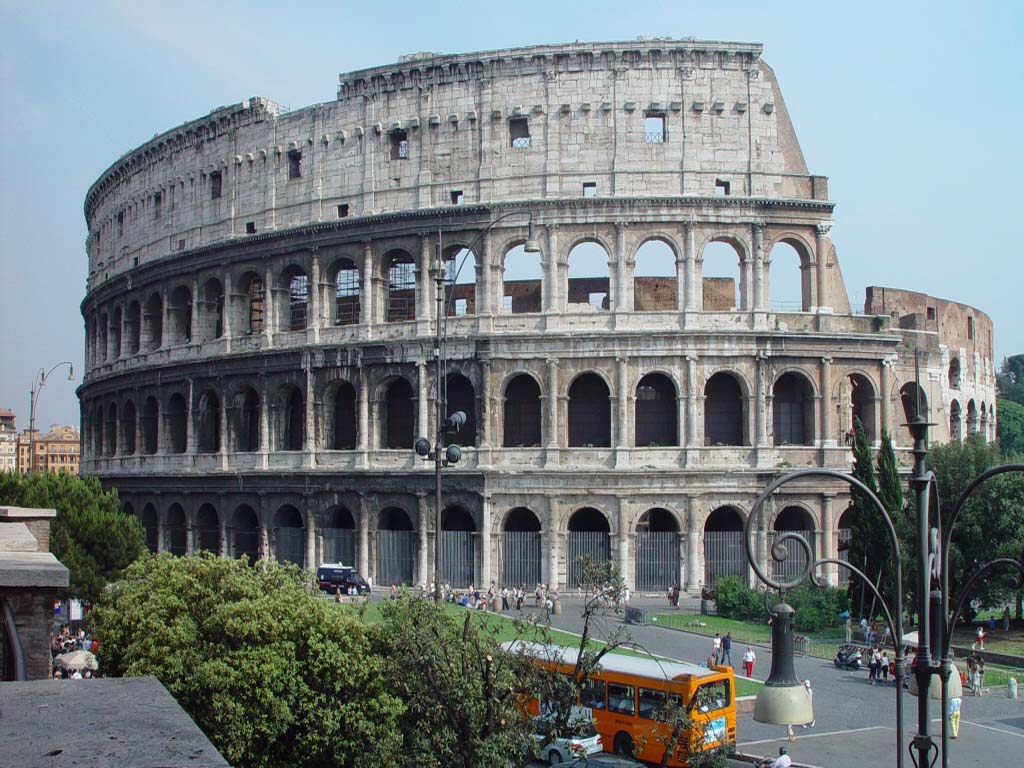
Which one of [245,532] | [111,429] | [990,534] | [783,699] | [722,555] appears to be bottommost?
[722,555]

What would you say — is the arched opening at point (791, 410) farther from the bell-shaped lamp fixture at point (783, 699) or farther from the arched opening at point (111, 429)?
the arched opening at point (111, 429)

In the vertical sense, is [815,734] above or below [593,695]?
below

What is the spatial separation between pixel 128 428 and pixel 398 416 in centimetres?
1506

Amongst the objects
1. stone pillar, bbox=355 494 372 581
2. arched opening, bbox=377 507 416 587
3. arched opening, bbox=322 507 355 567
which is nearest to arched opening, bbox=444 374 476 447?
arched opening, bbox=377 507 416 587

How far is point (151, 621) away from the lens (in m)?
14.8

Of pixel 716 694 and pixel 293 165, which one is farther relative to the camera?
pixel 293 165

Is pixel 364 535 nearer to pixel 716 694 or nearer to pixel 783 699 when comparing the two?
pixel 716 694

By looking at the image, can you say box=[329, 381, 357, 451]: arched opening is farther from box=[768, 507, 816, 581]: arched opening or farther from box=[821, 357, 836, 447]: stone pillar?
box=[821, 357, 836, 447]: stone pillar

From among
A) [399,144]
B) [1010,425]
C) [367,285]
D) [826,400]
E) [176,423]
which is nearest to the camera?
[826,400]

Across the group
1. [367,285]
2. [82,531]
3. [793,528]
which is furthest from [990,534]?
[82,531]

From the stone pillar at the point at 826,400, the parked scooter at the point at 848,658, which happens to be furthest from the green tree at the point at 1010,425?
the parked scooter at the point at 848,658

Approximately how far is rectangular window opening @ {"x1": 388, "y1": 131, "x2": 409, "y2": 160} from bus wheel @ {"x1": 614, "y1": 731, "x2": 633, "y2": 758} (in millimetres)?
22813

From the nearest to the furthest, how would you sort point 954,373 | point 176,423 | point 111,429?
1. point 176,423
2. point 954,373
3. point 111,429

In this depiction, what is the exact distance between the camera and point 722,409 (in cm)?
3397
